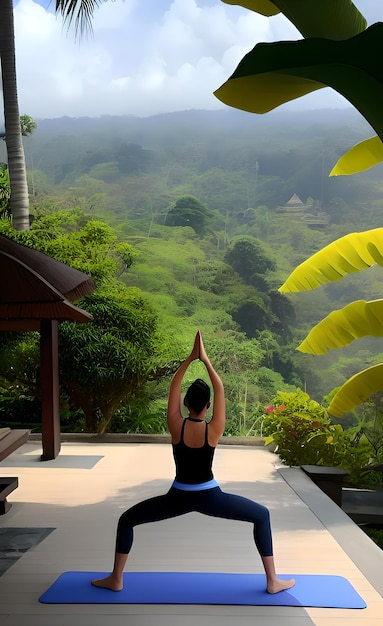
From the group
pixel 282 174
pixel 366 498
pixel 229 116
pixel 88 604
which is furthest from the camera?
pixel 229 116

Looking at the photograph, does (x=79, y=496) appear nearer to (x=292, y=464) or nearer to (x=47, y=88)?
(x=292, y=464)

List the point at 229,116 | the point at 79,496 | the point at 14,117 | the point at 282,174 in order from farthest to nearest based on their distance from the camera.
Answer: the point at 229,116 → the point at 282,174 → the point at 14,117 → the point at 79,496

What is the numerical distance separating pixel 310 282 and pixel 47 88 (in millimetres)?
26968

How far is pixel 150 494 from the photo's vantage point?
21.5 feet

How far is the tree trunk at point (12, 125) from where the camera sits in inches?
479

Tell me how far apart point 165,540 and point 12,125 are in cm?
902

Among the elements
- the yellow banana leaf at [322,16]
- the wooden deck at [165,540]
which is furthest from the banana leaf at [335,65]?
the wooden deck at [165,540]

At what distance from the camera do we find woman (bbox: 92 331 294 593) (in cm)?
374

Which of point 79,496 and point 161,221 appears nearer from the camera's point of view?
point 79,496

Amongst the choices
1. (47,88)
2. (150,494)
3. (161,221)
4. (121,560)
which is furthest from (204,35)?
(121,560)

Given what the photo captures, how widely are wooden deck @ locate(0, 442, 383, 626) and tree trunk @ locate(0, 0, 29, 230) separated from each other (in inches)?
198

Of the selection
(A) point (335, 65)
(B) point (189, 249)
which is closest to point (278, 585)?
(A) point (335, 65)

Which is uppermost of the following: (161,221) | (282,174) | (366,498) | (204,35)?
(204,35)

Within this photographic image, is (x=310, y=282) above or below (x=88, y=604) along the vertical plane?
above
